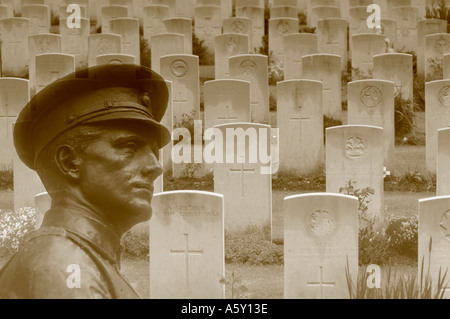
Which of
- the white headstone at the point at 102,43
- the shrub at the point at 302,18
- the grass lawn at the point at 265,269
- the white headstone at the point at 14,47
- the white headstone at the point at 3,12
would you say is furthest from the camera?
the shrub at the point at 302,18

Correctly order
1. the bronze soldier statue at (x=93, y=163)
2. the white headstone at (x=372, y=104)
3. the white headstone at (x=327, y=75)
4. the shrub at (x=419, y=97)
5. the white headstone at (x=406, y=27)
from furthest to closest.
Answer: the white headstone at (x=406, y=27) → the shrub at (x=419, y=97) → the white headstone at (x=327, y=75) → the white headstone at (x=372, y=104) → the bronze soldier statue at (x=93, y=163)

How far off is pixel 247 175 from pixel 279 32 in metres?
7.18

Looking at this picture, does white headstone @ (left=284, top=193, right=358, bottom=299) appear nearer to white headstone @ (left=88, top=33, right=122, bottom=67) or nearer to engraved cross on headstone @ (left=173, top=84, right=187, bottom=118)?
engraved cross on headstone @ (left=173, top=84, right=187, bottom=118)

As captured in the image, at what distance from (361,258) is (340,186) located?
122 cm

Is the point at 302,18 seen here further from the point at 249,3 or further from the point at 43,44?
the point at 43,44

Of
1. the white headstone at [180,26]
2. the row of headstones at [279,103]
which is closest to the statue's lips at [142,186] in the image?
the row of headstones at [279,103]

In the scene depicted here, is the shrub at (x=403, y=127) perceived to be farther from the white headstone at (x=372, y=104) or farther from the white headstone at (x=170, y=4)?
the white headstone at (x=170, y=4)

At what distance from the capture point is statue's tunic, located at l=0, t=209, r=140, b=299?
7.53ft

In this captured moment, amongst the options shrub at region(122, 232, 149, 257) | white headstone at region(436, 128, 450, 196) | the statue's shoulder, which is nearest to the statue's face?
the statue's shoulder

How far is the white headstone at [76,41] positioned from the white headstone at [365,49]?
13.6ft

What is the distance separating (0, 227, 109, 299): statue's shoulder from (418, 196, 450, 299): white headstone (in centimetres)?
598

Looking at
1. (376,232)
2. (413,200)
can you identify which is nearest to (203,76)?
(413,200)

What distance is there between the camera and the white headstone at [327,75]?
45.1 ft

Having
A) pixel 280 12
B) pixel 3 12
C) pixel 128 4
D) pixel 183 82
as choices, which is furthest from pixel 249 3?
pixel 183 82
